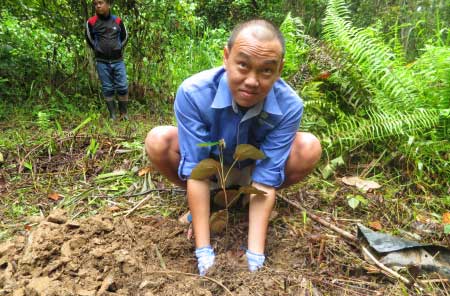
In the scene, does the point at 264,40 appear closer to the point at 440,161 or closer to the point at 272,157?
the point at 272,157

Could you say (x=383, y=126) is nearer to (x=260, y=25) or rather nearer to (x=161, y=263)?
(x=260, y=25)

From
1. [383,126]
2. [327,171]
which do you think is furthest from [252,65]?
[383,126]

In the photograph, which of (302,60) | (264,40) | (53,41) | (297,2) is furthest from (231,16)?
(264,40)

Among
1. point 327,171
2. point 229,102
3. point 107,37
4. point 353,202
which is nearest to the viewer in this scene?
point 229,102

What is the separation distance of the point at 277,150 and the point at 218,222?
1.48 feet

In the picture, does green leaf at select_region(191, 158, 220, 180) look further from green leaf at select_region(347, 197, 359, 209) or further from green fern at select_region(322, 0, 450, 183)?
green fern at select_region(322, 0, 450, 183)

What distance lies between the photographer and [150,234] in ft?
6.44

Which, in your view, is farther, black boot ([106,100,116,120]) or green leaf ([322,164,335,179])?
black boot ([106,100,116,120])

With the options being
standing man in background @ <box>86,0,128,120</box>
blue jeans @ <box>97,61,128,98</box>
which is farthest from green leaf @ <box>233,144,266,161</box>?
blue jeans @ <box>97,61,128,98</box>

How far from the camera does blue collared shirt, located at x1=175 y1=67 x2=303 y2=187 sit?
184cm

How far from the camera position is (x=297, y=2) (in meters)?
8.78

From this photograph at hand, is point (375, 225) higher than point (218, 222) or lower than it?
lower

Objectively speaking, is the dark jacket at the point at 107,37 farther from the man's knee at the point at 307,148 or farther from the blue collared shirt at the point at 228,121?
the man's knee at the point at 307,148

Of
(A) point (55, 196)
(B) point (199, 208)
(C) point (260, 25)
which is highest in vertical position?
(C) point (260, 25)
